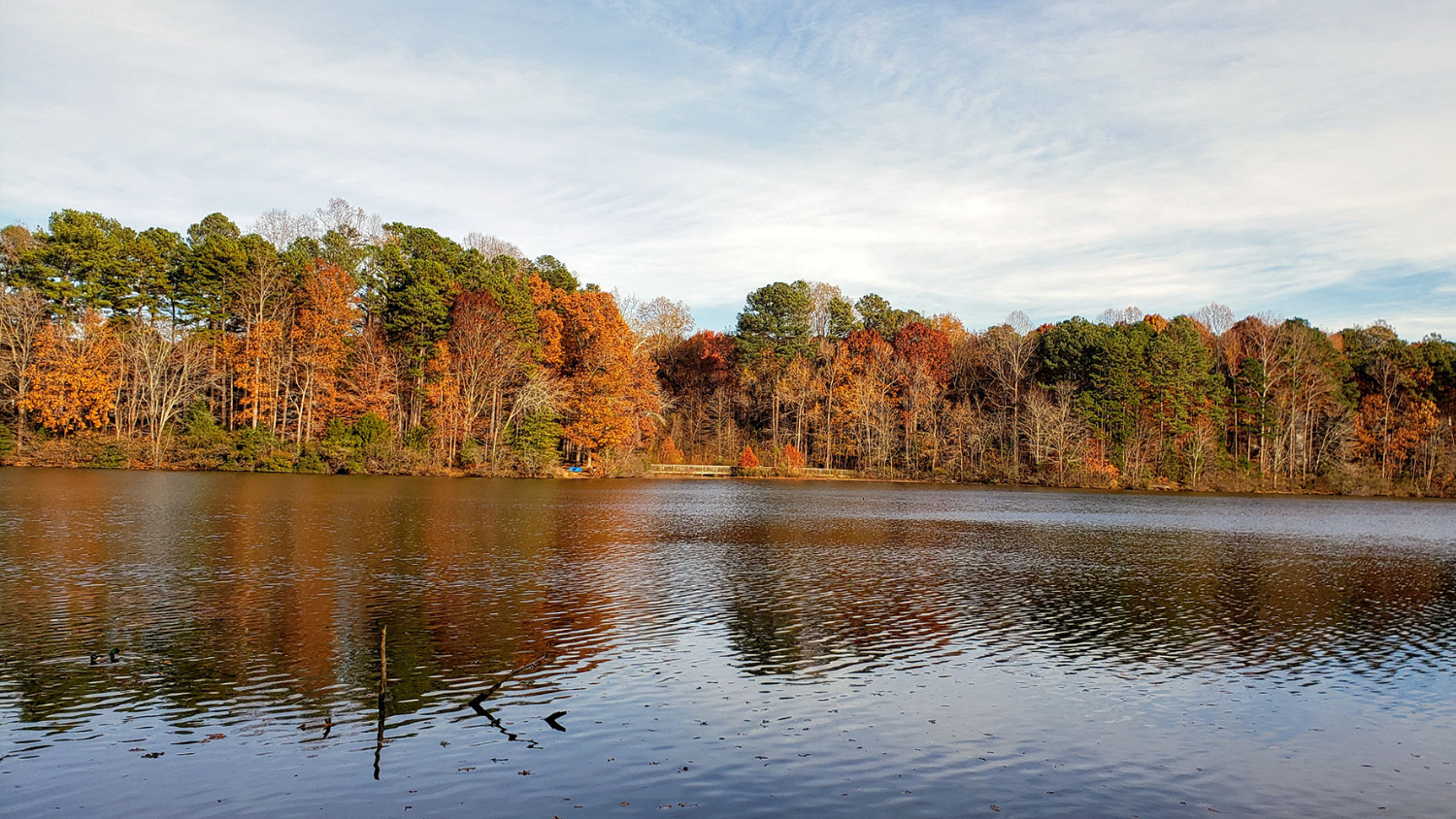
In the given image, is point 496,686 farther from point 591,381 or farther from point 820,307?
point 820,307

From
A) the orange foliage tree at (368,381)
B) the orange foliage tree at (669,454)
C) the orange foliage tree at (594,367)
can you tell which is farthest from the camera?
the orange foliage tree at (669,454)

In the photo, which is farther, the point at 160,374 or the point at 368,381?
the point at 368,381

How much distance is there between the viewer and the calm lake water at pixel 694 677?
8953 millimetres

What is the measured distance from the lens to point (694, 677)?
13.3 m

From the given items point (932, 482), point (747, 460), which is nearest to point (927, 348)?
point (932, 482)

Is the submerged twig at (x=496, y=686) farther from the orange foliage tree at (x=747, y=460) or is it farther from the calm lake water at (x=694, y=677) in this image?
the orange foliage tree at (x=747, y=460)

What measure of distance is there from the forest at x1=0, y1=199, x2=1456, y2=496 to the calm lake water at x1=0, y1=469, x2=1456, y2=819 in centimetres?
3737

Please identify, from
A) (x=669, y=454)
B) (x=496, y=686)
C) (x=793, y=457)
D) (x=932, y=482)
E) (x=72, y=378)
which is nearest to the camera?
(x=496, y=686)

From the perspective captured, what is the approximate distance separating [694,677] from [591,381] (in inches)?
2490

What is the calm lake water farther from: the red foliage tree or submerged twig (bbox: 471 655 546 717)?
the red foliage tree

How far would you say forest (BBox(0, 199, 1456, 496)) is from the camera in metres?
61.7

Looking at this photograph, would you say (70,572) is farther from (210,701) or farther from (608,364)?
(608,364)

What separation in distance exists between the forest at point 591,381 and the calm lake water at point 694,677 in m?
37.4

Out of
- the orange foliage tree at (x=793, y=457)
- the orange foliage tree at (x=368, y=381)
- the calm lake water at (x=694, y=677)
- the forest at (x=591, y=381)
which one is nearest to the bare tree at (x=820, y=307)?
the forest at (x=591, y=381)
